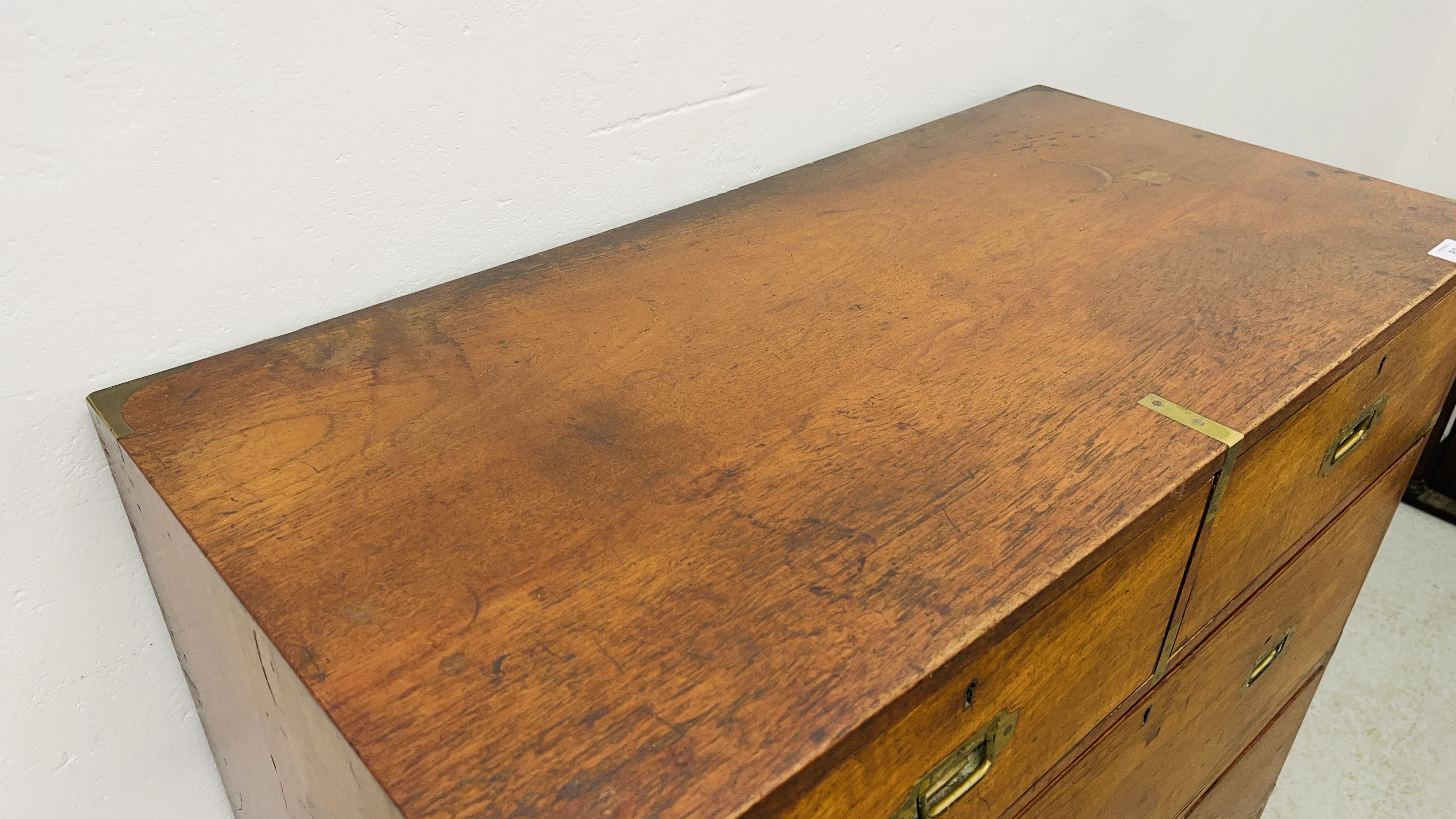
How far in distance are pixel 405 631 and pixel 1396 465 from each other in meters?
1.08

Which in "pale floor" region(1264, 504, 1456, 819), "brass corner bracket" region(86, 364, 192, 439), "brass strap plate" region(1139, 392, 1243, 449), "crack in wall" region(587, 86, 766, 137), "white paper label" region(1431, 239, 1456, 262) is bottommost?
"pale floor" region(1264, 504, 1456, 819)

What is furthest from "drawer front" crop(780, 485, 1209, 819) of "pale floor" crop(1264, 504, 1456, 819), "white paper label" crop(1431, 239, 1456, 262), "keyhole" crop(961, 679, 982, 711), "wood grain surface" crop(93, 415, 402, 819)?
"pale floor" crop(1264, 504, 1456, 819)

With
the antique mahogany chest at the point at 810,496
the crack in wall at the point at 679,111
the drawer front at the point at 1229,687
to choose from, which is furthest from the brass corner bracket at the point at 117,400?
the drawer front at the point at 1229,687

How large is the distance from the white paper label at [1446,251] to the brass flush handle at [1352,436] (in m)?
0.13

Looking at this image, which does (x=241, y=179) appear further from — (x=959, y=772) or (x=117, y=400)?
(x=959, y=772)

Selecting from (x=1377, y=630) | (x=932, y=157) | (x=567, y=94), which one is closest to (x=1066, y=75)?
(x=932, y=157)

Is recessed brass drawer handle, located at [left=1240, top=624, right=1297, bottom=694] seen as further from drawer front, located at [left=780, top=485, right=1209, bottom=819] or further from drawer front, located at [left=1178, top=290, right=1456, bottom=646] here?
drawer front, located at [left=780, top=485, right=1209, bottom=819]

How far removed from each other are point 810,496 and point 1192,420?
28cm

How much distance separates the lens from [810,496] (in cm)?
61

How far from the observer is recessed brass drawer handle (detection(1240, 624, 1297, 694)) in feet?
3.27

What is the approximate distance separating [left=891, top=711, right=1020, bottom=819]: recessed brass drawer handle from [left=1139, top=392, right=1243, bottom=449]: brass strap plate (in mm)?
231

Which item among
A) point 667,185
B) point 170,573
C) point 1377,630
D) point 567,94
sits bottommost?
point 1377,630

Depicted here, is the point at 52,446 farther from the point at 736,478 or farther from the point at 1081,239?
the point at 1081,239

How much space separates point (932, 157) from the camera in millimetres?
1107
